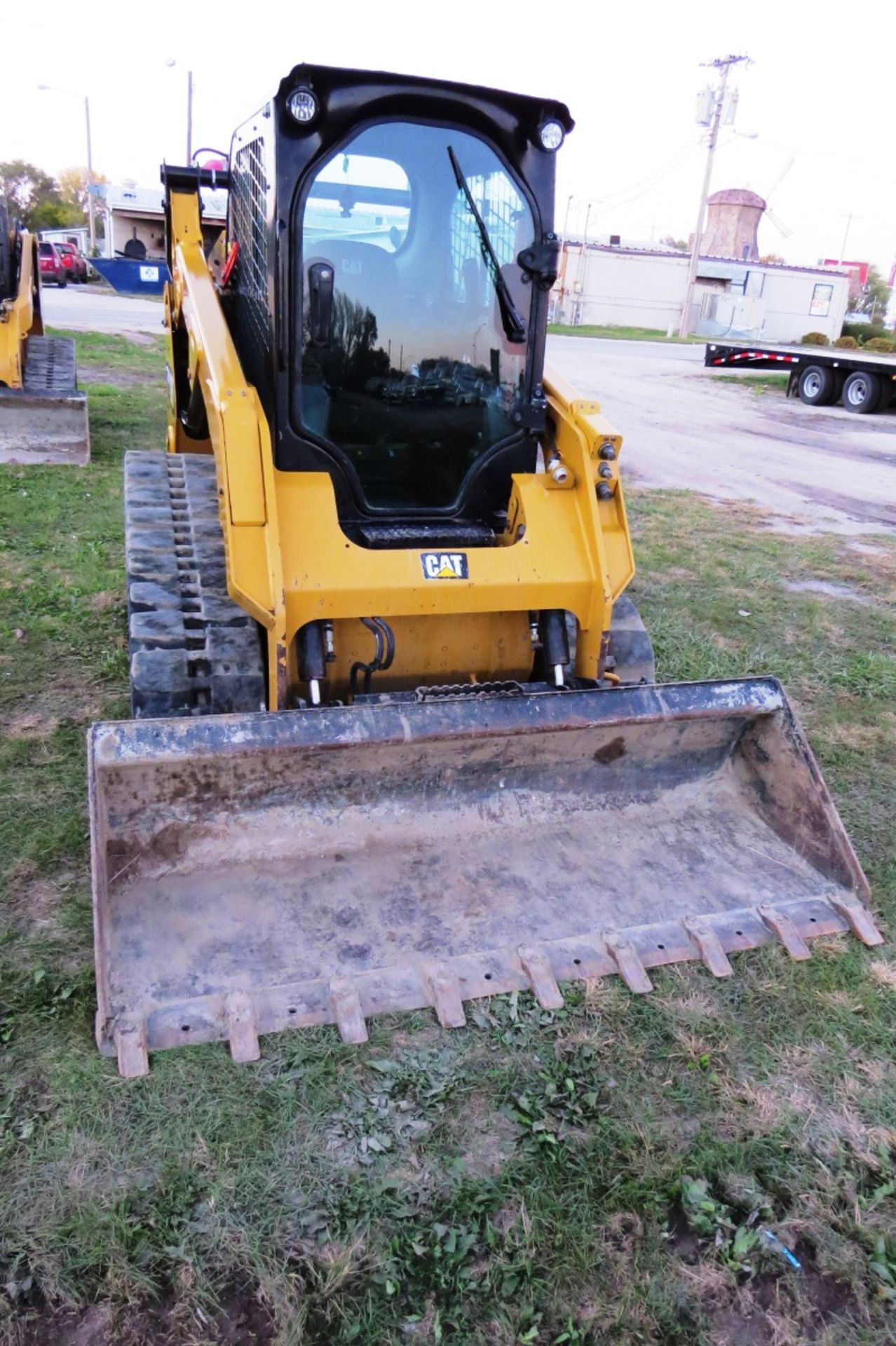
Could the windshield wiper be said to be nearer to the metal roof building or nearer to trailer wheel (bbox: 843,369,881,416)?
trailer wheel (bbox: 843,369,881,416)

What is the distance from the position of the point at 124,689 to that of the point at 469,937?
2.41 m

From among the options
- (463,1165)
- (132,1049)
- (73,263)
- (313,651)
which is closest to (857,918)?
(463,1165)

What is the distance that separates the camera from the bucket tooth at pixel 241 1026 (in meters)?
2.68

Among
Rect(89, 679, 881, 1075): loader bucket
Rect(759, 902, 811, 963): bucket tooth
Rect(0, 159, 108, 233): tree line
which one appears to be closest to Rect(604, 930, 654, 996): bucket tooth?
Rect(89, 679, 881, 1075): loader bucket

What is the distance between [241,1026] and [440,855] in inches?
36.8

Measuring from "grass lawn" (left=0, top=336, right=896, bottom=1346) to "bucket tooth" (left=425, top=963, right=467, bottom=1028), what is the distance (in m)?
0.04

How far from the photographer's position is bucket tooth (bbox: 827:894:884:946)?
10.9ft

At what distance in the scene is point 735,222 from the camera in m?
69.9

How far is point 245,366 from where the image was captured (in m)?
4.40

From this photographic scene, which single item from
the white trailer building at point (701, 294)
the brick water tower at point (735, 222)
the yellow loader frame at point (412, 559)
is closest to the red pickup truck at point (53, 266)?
the white trailer building at point (701, 294)

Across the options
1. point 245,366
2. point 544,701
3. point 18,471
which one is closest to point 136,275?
point 18,471

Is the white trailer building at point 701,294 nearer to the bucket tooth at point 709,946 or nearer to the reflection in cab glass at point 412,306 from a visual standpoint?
the reflection in cab glass at point 412,306

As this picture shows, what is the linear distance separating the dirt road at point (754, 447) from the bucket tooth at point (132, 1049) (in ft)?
24.7

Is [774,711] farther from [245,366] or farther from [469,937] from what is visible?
[245,366]
